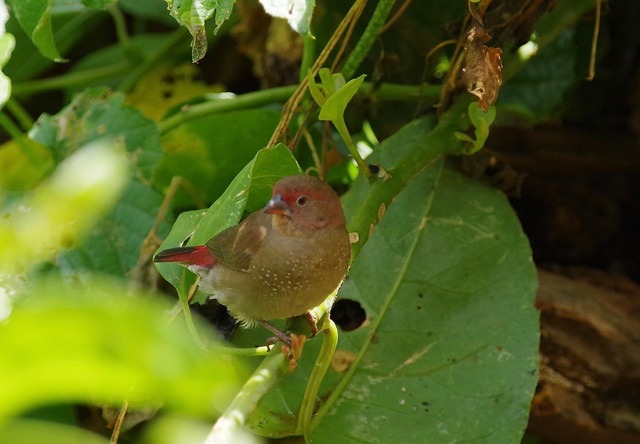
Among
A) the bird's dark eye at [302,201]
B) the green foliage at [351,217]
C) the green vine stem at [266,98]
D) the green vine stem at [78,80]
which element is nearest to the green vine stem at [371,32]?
the green foliage at [351,217]

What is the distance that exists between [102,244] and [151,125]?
1.09 ft

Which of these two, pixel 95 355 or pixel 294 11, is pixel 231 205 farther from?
pixel 95 355

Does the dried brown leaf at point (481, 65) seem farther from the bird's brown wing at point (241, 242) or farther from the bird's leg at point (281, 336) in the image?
the bird's leg at point (281, 336)

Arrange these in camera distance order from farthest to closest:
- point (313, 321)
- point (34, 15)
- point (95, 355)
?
point (313, 321), point (34, 15), point (95, 355)

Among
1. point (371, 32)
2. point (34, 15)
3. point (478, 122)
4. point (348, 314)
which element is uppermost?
point (34, 15)

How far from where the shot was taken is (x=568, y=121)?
265 centimetres

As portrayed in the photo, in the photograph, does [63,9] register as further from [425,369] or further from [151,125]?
[425,369]

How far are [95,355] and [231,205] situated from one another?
1.16 metres

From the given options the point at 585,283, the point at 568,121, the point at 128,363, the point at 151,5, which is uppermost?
the point at 128,363

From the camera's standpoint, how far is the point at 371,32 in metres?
1.93

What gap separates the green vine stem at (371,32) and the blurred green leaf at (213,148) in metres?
0.32

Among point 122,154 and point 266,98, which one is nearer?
point 122,154

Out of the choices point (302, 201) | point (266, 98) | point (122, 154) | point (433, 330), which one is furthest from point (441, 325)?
point (122, 154)

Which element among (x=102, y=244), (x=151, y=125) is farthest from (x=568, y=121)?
(x=102, y=244)
